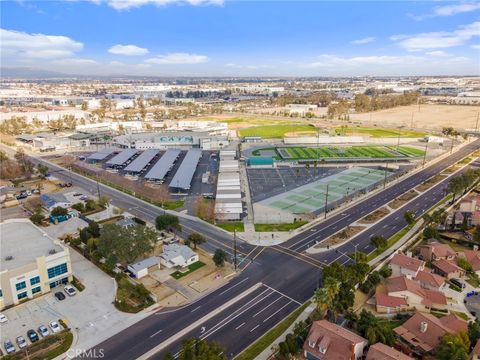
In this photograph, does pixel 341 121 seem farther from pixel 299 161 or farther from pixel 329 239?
pixel 329 239

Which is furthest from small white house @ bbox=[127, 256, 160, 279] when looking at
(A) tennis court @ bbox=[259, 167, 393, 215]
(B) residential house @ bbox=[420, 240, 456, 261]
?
(B) residential house @ bbox=[420, 240, 456, 261]

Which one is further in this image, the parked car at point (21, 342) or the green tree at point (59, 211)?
the green tree at point (59, 211)

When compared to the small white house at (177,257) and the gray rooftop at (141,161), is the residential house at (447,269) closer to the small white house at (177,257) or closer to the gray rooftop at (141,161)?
the small white house at (177,257)

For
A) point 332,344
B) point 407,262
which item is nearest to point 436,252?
point 407,262

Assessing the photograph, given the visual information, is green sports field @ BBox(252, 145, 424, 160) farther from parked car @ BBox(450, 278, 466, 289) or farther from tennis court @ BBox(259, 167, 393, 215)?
parked car @ BBox(450, 278, 466, 289)

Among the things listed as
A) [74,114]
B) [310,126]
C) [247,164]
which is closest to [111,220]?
[247,164]

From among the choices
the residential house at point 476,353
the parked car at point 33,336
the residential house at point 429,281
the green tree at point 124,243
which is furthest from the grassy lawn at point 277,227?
the parked car at point 33,336
